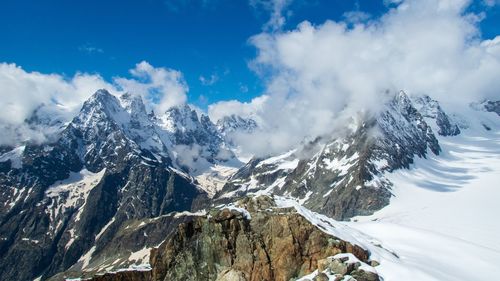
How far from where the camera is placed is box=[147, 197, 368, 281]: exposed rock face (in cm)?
7531

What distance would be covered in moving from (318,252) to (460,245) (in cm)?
3755

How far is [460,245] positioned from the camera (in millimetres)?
98000

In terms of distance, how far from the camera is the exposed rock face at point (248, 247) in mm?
75312

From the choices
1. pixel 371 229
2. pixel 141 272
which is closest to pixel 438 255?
pixel 371 229

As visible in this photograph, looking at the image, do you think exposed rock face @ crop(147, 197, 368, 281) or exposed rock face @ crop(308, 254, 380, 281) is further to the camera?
exposed rock face @ crop(147, 197, 368, 281)

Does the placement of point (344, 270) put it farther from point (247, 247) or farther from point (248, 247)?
point (247, 247)

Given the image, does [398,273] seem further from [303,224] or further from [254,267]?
[254,267]

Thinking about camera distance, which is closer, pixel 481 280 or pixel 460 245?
pixel 481 280

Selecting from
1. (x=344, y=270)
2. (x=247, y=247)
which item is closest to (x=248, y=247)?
(x=247, y=247)

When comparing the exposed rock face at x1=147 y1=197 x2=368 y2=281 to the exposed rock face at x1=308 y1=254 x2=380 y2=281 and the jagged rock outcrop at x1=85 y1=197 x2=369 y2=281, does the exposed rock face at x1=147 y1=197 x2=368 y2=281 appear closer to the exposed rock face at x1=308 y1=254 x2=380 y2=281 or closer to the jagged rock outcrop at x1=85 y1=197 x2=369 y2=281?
the jagged rock outcrop at x1=85 y1=197 x2=369 y2=281

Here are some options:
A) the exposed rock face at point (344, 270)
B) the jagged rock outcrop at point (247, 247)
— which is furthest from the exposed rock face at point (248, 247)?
the exposed rock face at point (344, 270)

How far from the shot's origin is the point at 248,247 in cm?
7850

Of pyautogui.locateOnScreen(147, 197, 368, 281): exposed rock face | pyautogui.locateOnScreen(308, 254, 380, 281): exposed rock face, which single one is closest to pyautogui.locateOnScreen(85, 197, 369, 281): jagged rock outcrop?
pyautogui.locateOnScreen(147, 197, 368, 281): exposed rock face

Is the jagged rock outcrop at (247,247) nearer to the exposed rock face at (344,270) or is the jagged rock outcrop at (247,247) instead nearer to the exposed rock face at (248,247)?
the exposed rock face at (248,247)
